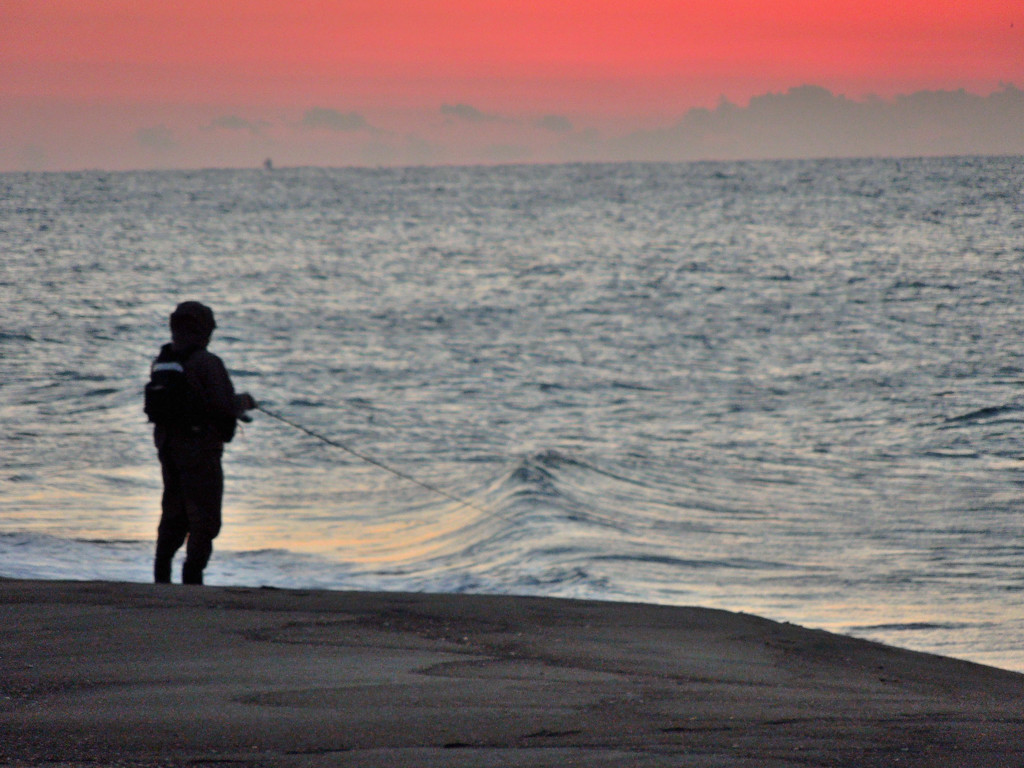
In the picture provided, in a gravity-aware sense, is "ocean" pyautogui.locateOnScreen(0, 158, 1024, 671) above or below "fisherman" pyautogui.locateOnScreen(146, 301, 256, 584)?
below

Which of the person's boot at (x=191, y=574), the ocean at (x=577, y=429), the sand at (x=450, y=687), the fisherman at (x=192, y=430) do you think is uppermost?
the fisherman at (x=192, y=430)

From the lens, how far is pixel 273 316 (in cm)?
2970

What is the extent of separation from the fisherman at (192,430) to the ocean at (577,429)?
1639 mm

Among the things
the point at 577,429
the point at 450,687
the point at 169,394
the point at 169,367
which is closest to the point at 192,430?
the point at 169,394

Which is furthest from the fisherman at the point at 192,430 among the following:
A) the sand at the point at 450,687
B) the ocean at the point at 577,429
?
the ocean at the point at 577,429

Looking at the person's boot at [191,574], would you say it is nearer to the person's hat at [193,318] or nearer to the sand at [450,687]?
the sand at [450,687]

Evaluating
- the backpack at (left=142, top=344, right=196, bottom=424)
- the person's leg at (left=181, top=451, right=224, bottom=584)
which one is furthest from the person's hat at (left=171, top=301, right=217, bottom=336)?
the person's leg at (left=181, top=451, right=224, bottom=584)

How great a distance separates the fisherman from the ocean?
5.38ft

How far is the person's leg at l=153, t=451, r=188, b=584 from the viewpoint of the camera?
19.4 feet

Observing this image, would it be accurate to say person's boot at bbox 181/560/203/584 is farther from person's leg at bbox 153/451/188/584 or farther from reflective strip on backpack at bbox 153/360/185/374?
reflective strip on backpack at bbox 153/360/185/374

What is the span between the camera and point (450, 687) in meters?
3.88

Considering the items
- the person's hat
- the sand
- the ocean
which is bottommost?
the ocean

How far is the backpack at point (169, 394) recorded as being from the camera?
5.70 metres

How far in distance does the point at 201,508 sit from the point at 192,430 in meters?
0.41
